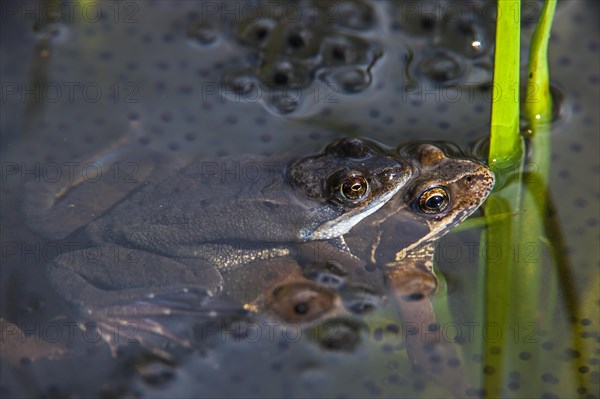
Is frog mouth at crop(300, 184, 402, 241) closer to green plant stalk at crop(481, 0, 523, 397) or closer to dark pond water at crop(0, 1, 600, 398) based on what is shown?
dark pond water at crop(0, 1, 600, 398)

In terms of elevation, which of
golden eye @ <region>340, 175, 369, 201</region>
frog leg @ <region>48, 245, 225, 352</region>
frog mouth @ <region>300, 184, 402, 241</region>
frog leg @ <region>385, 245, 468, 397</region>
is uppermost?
golden eye @ <region>340, 175, 369, 201</region>

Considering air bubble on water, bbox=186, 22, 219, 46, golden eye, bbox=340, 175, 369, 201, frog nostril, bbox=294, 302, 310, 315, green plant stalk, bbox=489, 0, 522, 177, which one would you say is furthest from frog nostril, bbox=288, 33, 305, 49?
frog nostril, bbox=294, 302, 310, 315

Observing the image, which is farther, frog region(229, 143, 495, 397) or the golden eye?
frog region(229, 143, 495, 397)

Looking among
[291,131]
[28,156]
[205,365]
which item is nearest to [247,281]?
[205,365]

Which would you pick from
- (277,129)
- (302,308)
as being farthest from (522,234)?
(277,129)

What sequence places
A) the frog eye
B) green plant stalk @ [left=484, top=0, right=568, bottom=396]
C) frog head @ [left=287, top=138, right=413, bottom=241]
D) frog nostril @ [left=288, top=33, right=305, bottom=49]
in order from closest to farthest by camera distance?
green plant stalk @ [left=484, top=0, right=568, bottom=396], frog head @ [left=287, top=138, right=413, bottom=241], the frog eye, frog nostril @ [left=288, top=33, right=305, bottom=49]

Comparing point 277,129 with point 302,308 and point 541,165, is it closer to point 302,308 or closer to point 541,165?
point 302,308

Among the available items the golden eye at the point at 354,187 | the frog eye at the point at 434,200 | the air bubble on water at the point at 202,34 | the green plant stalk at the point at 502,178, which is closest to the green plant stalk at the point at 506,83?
the green plant stalk at the point at 502,178

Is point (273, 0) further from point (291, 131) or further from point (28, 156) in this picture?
point (28, 156)
